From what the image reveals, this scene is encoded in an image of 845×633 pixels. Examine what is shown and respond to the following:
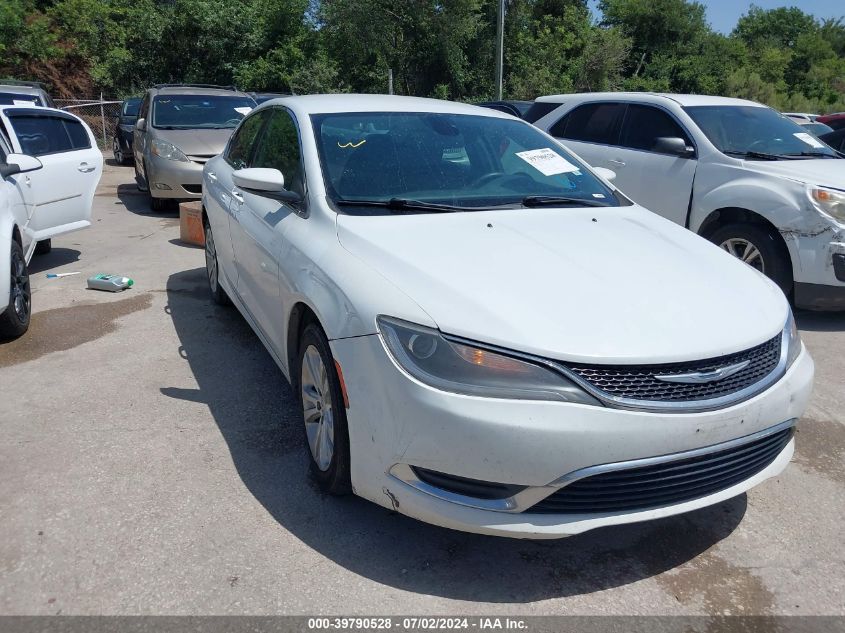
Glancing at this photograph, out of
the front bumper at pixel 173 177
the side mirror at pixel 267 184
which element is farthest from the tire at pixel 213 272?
the front bumper at pixel 173 177

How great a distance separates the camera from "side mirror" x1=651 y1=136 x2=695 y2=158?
6750mm

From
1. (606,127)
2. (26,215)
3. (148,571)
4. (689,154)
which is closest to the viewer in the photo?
(148,571)

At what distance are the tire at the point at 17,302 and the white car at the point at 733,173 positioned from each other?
17.1ft

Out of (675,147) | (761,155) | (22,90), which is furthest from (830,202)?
(22,90)

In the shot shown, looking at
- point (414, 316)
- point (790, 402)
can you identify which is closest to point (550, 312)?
point (414, 316)

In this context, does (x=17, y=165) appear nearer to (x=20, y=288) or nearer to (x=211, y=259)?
(x=20, y=288)

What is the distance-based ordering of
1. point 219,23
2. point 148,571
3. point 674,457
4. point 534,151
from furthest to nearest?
point 219,23
point 534,151
point 148,571
point 674,457

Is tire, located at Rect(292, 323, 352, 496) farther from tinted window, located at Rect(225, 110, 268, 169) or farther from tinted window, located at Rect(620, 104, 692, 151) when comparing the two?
tinted window, located at Rect(620, 104, 692, 151)

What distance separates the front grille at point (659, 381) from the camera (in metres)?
2.54

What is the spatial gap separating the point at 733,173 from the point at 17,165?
5.74 m

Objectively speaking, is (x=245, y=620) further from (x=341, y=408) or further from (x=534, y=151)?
(x=534, y=151)

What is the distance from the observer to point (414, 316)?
8.79 feet

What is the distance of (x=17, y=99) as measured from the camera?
1043 centimetres

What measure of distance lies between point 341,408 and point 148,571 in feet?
3.02
